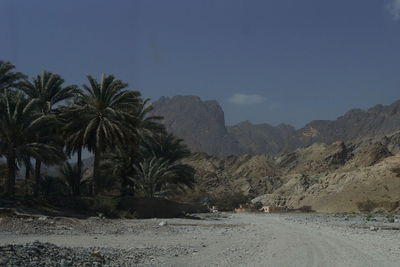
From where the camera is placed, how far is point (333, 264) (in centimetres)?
1026

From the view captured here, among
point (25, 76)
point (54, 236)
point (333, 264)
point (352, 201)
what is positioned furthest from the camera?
point (352, 201)

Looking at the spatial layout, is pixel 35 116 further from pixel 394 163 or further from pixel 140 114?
pixel 394 163

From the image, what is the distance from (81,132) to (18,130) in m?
5.64

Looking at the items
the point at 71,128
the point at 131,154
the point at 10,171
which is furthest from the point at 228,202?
the point at 10,171

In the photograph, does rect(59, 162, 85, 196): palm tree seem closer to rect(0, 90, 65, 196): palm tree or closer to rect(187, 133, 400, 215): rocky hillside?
rect(0, 90, 65, 196): palm tree

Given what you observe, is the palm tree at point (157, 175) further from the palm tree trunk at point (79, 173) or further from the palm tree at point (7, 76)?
the palm tree at point (7, 76)

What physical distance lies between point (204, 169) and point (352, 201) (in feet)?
196

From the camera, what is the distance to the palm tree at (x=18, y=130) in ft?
89.7

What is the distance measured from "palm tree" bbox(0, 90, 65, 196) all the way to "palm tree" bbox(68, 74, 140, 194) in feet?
12.1

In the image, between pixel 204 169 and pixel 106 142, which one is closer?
pixel 106 142

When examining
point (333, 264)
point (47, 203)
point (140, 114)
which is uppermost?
point (140, 114)

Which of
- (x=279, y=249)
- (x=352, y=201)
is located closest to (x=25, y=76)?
(x=279, y=249)

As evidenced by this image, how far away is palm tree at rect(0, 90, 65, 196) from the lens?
89.7 feet

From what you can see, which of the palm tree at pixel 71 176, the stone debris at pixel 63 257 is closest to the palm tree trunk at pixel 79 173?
the palm tree at pixel 71 176
